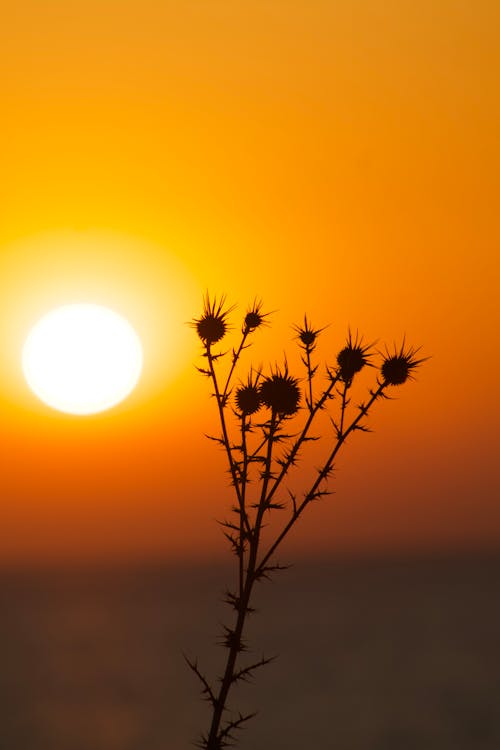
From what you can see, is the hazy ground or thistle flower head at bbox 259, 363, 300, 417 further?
the hazy ground

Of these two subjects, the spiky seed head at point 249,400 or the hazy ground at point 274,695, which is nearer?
the spiky seed head at point 249,400

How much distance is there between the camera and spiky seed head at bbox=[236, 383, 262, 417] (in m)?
10.7

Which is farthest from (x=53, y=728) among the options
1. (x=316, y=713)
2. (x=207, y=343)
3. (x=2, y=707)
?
(x=207, y=343)

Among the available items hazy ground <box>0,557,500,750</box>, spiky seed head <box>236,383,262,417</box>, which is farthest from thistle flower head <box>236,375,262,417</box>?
hazy ground <box>0,557,500,750</box>

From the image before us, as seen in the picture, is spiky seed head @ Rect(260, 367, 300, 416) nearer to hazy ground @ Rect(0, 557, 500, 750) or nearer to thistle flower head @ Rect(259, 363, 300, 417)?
thistle flower head @ Rect(259, 363, 300, 417)

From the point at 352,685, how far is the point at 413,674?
12807mm

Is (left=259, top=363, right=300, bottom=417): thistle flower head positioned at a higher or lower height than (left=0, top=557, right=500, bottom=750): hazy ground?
lower

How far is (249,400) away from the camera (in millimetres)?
10781

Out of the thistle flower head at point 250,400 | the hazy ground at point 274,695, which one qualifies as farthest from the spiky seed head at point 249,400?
the hazy ground at point 274,695

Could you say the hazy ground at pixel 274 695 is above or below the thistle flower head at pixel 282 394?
above

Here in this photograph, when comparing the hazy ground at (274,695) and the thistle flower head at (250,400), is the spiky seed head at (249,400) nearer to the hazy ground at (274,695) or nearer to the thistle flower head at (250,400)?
the thistle flower head at (250,400)

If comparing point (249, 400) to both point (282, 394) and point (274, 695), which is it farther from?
point (274, 695)

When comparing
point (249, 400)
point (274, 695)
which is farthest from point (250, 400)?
point (274, 695)

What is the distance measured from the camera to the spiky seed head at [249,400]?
35.1ft
